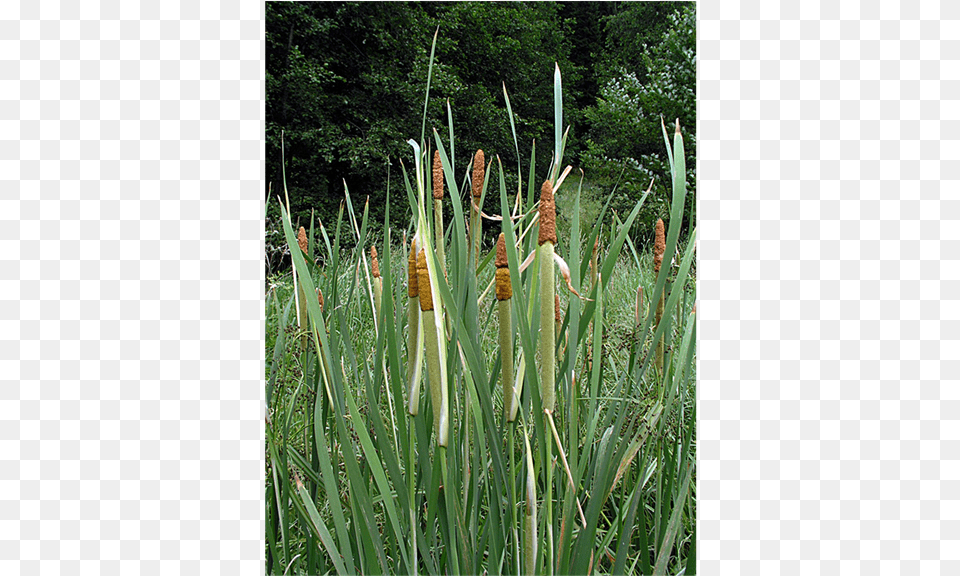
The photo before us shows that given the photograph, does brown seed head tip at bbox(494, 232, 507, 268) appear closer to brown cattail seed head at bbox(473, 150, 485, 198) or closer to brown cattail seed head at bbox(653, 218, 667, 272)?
brown cattail seed head at bbox(473, 150, 485, 198)

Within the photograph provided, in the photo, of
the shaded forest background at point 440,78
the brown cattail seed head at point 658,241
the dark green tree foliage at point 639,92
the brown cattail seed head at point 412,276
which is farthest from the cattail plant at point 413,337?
the dark green tree foliage at point 639,92

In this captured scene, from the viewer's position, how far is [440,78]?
1568 millimetres

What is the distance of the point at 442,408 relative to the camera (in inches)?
15.1

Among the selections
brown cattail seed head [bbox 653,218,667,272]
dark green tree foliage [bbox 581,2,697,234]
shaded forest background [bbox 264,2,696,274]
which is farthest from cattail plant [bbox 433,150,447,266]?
dark green tree foliage [bbox 581,2,697,234]

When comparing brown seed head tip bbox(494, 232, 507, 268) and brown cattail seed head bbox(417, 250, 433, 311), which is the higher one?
brown seed head tip bbox(494, 232, 507, 268)

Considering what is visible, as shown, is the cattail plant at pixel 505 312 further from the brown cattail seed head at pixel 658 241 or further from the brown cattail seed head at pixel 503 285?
the brown cattail seed head at pixel 658 241

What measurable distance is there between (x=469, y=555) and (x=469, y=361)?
8.3 inches

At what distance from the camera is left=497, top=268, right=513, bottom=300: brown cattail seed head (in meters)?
0.36

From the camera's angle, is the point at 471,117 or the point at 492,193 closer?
the point at 492,193

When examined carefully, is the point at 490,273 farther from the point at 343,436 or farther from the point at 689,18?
the point at 689,18

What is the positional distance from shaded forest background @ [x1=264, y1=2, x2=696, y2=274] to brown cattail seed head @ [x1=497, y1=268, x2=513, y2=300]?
3.27ft

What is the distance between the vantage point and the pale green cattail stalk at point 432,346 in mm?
363

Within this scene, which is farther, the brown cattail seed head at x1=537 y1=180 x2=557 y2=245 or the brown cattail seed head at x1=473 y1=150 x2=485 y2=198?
the brown cattail seed head at x1=473 y1=150 x2=485 y2=198
